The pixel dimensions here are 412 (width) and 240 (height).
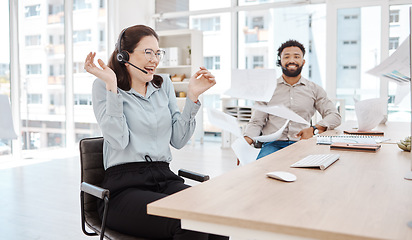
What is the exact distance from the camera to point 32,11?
5809 millimetres

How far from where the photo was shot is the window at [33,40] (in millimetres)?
5762

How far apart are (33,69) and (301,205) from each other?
5658 mm

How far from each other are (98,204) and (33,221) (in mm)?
1502

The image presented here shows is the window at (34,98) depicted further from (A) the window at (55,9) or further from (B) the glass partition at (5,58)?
(A) the window at (55,9)

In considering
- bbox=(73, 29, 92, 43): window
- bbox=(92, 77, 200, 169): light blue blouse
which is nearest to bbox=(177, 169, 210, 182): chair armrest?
bbox=(92, 77, 200, 169): light blue blouse

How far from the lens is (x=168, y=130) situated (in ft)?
6.02

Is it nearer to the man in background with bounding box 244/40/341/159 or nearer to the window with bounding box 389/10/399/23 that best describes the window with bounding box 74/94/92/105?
the man in background with bounding box 244/40/341/159

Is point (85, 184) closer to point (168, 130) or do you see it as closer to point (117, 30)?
point (168, 130)

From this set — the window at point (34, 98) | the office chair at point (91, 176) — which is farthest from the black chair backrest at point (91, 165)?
the window at point (34, 98)

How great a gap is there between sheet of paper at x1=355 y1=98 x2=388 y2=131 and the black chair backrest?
1.53 meters

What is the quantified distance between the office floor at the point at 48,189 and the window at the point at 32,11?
1.98 metres

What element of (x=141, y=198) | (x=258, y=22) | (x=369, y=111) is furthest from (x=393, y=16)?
(x=141, y=198)

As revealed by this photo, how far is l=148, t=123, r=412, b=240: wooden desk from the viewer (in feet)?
2.72

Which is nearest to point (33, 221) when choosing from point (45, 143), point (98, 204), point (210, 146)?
point (98, 204)
